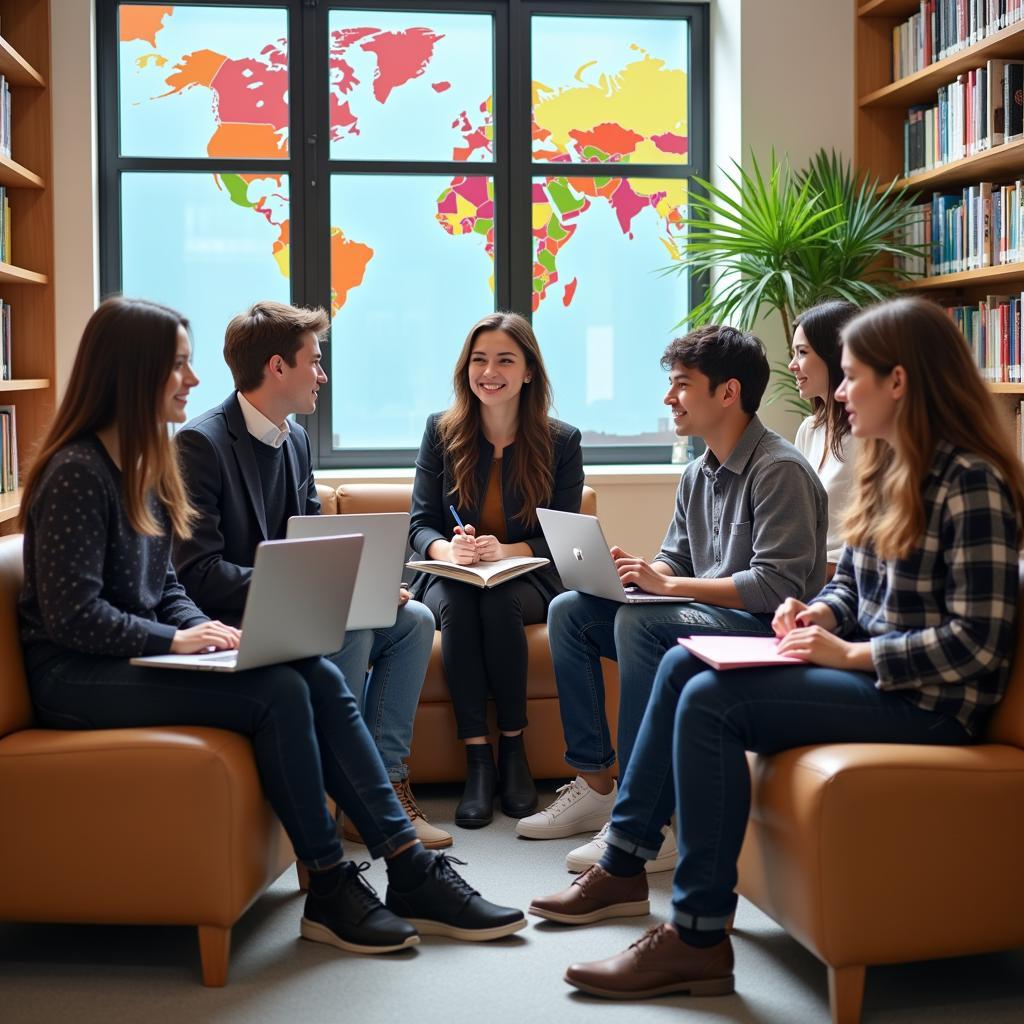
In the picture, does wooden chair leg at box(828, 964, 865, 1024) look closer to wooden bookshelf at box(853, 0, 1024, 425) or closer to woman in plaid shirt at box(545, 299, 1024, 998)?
woman in plaid shirt at box(545, 299, 1024, 998)

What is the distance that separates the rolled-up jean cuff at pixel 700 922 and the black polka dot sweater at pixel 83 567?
0.95 metres

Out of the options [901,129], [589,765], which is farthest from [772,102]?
[589,765]

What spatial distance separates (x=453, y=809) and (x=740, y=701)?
1.26 metres

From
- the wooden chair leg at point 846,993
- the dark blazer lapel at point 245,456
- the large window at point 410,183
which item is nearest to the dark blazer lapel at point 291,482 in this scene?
the dark blazer lapel at point 245,456

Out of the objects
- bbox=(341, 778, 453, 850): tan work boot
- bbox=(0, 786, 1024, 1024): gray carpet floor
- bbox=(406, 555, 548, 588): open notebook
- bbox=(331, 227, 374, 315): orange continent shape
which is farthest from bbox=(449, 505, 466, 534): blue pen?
bbox=(331, 227, 374, 315): orange continent shape

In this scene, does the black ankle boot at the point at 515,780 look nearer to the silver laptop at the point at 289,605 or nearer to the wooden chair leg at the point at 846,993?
the silver laptop at the point at 289,605

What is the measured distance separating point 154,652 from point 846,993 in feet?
3.99

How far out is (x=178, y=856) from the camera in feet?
6.43

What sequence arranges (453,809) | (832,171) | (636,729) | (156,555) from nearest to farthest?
(156,555), (636,729), (453,809), (832,171)

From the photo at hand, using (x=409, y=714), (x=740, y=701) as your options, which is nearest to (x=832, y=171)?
(x=409, y=714)

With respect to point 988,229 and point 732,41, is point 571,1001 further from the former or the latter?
point 732,41

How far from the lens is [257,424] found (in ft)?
9.02

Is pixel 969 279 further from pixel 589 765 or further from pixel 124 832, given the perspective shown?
pixel 124 832

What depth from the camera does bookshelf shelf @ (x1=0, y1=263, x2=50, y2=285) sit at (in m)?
3.81
